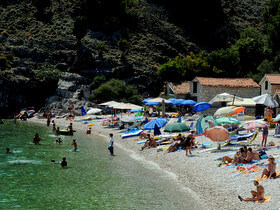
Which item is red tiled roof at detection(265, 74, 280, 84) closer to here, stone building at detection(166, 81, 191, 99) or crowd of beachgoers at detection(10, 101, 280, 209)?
stone building at detection(166, 81, 191, 99)

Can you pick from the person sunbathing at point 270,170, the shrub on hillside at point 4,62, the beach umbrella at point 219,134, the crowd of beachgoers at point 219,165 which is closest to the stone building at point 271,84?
the crowd of beachgoers at point 219,165

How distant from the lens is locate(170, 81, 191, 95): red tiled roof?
5544cm

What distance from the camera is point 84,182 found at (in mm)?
18484

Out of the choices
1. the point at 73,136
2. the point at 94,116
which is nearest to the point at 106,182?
the point at 73,136

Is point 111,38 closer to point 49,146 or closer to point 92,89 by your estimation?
point 92,89

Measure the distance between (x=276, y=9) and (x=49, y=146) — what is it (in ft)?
196

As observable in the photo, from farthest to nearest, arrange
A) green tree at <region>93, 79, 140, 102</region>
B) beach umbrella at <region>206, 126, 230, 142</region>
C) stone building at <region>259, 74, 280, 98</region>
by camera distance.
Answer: green tree at <region>93, 79, 140, 102</region>
stone building at <region>259, 74, 280, 98</region>
beach umbrella at <region>206, 126, 230, 142</region>

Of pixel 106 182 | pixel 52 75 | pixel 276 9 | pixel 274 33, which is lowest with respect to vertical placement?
pixel 106 182

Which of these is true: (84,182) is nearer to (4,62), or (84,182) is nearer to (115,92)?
(115,92)

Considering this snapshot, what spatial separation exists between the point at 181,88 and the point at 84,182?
39.9m

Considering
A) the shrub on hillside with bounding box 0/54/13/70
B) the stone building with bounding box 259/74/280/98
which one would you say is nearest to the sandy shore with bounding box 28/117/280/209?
the stone building with bounding box 259/74/280/98

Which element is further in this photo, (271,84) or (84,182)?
(271,84)

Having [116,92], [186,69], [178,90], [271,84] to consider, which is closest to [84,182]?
[271,84]

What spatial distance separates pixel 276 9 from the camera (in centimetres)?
7162
